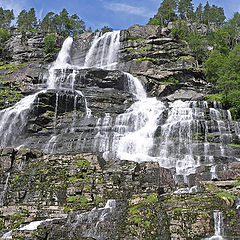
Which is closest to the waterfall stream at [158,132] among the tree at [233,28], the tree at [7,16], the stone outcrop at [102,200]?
the stone outcrop at [102,200]

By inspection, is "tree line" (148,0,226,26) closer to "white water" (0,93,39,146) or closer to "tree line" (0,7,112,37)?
"tree line" (0,7,112,37)

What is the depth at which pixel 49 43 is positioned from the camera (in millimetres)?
58656

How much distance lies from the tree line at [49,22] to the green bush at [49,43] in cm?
1121

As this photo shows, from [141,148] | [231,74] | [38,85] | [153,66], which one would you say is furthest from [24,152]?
[153,66]

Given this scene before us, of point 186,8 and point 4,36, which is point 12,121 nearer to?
point 4,36

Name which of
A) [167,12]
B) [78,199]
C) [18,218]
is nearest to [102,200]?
[78,199]

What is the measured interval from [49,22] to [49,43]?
2037cm

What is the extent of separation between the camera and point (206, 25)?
6975cm

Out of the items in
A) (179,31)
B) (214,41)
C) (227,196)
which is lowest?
(227,196)

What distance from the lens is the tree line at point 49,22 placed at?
7288cm

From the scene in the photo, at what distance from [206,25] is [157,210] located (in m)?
65.2

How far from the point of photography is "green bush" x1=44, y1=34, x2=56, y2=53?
192ft

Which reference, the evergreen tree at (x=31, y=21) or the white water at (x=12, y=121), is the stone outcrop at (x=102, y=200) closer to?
the white water at (x=12, y=121)

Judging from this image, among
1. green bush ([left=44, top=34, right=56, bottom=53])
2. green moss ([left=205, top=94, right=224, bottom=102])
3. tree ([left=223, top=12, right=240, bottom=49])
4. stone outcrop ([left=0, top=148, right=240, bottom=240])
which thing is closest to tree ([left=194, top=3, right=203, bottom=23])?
tree ([left=223, top=12, right=240, bottom=49])
